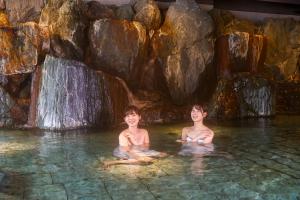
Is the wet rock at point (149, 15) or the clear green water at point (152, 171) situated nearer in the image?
the clear green water at point (152, 171)

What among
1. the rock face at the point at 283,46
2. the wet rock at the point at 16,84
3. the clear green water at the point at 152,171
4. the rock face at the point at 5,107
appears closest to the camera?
the clear green water at the point at 152,171

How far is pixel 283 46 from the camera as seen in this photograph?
14.5m

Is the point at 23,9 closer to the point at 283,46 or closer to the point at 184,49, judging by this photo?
the point at 184,49

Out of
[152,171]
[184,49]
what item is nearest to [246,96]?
[184,49]

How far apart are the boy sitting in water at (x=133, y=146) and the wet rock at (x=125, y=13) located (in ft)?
21.5

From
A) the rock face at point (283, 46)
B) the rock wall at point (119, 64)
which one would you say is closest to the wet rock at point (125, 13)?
the rock wall at point (119, 64)

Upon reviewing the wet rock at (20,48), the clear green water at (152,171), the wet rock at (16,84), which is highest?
the wet rock at (20,48)

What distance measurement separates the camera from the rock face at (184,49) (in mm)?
11734

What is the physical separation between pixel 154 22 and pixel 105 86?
10.4 feet

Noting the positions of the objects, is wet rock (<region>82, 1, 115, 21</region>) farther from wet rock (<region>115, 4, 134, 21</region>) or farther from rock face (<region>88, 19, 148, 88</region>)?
rock face (<region>88, 19, 148, 88</region>)

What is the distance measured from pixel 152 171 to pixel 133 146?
4.87 ft

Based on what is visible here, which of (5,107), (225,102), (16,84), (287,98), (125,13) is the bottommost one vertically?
(5,107)

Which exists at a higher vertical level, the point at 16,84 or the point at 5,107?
the point at 16,84

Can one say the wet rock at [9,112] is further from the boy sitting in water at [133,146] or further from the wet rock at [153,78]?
the boy sitting in water at [133,146]
